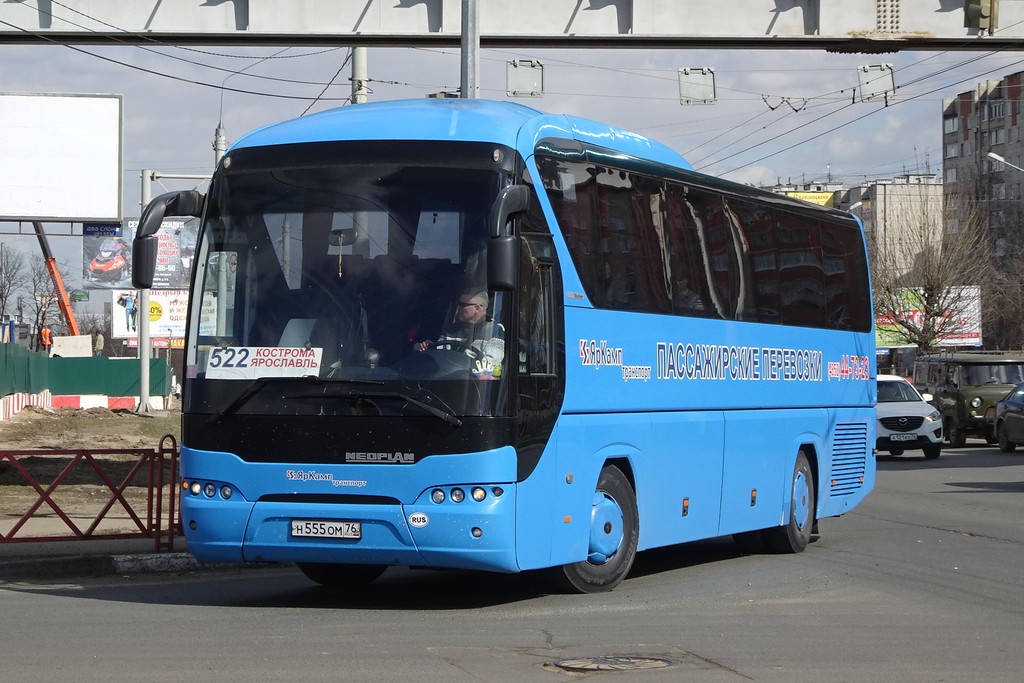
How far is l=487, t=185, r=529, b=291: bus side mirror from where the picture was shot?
31.7 ft

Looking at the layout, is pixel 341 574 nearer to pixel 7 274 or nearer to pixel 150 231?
pixel 150 231

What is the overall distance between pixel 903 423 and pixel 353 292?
24.2m

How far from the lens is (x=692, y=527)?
41.4ft

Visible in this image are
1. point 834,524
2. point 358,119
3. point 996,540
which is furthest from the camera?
point 834,524

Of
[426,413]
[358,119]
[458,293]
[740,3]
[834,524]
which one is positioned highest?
[740,3]

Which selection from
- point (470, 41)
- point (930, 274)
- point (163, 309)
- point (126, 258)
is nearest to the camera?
point (470, 41)

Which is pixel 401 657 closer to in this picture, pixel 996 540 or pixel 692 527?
pixel 692 527

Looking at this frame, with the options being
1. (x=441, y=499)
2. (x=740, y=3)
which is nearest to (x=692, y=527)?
(x=441, y=499)

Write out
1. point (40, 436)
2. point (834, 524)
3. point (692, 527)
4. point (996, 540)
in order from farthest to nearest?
point (40, 436), point (834, 524), point (996, 540), point (692, 527)

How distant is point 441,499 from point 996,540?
7.89 meters

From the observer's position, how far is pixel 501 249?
9648mm

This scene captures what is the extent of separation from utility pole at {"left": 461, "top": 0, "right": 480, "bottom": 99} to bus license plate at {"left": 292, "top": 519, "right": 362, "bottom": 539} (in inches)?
352

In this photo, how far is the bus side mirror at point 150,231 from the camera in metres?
10.5

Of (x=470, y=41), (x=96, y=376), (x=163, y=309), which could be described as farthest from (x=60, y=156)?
(x=163, y=309)
